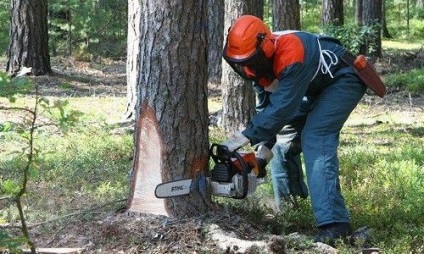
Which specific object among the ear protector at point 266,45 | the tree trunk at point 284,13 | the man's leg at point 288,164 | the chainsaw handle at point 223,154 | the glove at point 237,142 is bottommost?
the man's leg at point 288,164

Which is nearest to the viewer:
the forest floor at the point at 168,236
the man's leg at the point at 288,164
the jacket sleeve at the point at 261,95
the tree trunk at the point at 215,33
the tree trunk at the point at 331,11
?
the forest floor at the point at 168,236

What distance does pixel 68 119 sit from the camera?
11.1ft

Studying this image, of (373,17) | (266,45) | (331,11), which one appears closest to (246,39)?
(266,45)

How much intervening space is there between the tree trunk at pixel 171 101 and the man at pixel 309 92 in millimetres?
233

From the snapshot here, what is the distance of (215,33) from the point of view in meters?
13.1

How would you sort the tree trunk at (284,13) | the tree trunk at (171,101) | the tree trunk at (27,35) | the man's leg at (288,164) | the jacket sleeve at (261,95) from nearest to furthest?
the tree trunk at (171,101), the jacket sleeve at (261,95), the man's leg at (288,164), the tree trunk at (284,13), the tree trunk at (27,35)

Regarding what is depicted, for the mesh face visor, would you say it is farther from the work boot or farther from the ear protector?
the work boot

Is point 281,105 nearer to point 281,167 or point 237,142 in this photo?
point 237,142

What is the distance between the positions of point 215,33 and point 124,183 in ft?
24.3

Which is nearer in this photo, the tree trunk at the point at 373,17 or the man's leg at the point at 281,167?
the man's leg at the point at 281,167

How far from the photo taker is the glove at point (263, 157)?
193 inches

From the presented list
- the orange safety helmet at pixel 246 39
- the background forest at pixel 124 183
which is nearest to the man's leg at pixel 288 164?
the background forest at pixel 124 183

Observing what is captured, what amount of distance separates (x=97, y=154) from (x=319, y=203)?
3.15 metres

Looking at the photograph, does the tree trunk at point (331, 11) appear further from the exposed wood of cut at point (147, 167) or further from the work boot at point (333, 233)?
the exposed wood of cut at point (147, 167)
